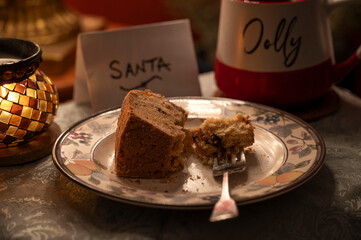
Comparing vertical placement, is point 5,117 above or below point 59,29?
above

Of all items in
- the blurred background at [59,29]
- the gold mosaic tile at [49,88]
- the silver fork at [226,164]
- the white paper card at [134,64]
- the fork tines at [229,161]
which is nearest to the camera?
the silver fork at [226,164]

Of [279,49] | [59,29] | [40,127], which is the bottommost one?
[59,29]

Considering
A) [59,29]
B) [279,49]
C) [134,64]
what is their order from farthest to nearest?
[59,29] < [134,64] < [279,49]

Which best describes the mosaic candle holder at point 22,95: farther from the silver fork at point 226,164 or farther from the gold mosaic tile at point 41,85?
the silver fork at point 226,164

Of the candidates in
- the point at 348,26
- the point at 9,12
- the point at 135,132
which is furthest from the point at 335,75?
the point at 9,12

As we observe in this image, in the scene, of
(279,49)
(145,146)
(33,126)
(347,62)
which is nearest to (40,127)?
(33,126)

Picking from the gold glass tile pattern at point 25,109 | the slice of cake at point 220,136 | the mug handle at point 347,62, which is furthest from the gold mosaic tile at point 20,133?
the mug handle at point 347,62

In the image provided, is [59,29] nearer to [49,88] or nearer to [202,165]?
[49,88]
